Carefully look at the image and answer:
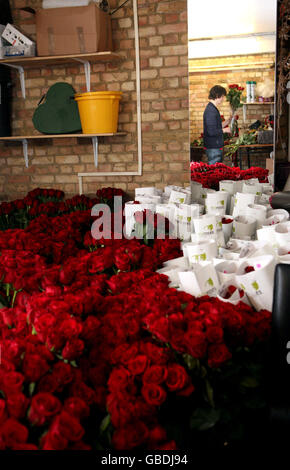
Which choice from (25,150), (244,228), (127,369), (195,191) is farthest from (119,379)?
(25,150)

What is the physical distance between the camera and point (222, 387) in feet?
3.74

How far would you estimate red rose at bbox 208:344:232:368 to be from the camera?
110 cm

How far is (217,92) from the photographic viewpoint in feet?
10.3

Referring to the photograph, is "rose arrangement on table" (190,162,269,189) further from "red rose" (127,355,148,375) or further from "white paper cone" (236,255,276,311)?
"red rose" (127,355,148,375)

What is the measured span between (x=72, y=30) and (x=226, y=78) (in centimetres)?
108

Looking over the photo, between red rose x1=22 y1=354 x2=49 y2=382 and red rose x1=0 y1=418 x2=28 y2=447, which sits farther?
red rose x1=22 y1=354 x2=49 y2=382

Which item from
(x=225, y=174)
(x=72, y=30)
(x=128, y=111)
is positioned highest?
(x=72, y=30)

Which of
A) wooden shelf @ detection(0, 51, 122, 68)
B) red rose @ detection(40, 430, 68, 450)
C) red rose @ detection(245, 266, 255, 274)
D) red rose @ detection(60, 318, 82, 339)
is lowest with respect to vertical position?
red rose @ detection(40, 430, 68, 450)

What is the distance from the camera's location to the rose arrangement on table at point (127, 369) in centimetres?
96

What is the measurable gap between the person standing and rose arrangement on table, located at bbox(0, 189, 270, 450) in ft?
6.48

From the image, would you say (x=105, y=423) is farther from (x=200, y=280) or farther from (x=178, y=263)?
(x=178, y=263)

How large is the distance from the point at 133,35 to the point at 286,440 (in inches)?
116

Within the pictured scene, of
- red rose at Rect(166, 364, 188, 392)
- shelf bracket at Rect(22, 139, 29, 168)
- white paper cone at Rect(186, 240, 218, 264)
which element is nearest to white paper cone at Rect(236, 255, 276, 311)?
white paper cone at Rect(186, 240, 218, 264)

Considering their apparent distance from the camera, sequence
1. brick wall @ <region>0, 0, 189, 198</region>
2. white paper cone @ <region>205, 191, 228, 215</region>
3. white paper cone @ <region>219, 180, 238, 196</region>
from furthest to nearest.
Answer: brick wall @ <region>0, 0, 189, 198</region>
white paper cone @ <region>219, 180, 238, 196</region>
white paper cone @ <region>205, 191, 228, 215</region>
